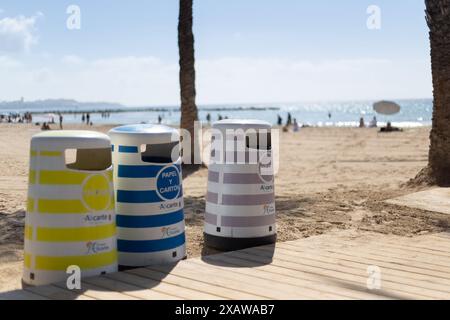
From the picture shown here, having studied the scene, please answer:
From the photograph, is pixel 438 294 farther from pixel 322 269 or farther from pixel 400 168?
pixel 400 168

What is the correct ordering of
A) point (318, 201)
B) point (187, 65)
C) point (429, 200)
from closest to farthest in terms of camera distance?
point (429, 200), point (318, 201), point (187, 65)

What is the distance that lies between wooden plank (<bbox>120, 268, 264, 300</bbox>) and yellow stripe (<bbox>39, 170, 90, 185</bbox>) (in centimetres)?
92

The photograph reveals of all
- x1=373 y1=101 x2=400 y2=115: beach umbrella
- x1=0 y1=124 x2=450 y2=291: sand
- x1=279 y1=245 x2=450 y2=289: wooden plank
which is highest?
x1=373 y1=101 x2=400 y2=115: beach umbrella

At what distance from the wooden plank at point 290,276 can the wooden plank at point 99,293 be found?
1.15 meters

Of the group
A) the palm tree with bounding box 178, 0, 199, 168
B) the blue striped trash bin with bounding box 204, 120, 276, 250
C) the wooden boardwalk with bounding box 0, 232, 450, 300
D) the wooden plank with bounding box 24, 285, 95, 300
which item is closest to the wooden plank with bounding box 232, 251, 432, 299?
the wooden boardwalk with bounding box 0, 232, 450, 300

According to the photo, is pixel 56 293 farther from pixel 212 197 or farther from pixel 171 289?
pixel 212 197

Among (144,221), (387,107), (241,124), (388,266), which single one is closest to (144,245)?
(144,221)

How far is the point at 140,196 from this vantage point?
181 inches

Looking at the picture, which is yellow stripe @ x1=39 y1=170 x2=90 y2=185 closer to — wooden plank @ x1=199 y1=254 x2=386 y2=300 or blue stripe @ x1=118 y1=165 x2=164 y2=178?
blue stripe @ x1=118 y1=165 x2=164 y2=178

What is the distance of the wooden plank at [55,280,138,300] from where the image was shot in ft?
12.5

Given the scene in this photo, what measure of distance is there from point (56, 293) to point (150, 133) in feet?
5.09

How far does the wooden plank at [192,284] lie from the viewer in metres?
3.89

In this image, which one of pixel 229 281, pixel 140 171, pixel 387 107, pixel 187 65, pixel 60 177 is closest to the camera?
pixel 60 177
